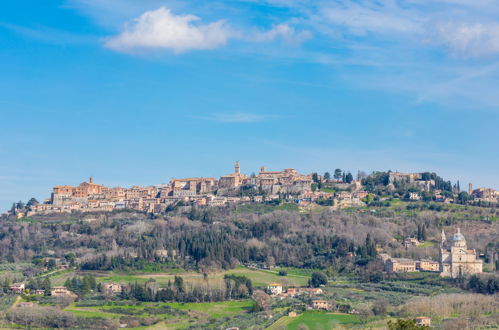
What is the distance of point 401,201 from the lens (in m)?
123

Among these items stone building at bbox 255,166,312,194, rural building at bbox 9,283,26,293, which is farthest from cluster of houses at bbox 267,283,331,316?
stone building at bbox 255,166,312,194

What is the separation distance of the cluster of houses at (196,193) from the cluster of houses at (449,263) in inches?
1355

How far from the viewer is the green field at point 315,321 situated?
66938 mm

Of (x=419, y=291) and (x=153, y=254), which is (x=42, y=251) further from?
(x=419, y=291)

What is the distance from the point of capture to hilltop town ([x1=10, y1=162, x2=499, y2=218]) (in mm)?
124812

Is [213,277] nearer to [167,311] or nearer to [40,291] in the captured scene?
[167,311]

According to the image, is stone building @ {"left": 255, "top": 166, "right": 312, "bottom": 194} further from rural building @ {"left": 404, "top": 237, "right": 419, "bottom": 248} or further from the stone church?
the stone church

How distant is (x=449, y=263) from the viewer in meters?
86.4

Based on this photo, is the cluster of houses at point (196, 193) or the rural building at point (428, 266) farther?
the cluster of houses at point (196, 193)

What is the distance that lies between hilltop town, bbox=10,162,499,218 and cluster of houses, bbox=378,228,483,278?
32651 mm

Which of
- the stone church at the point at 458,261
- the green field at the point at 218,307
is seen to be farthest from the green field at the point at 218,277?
the stone church at the point at 458,261

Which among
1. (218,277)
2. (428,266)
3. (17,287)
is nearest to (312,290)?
(218,277)

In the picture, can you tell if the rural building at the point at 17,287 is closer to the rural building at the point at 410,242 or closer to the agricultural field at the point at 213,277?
the agricultural field at the point at 213,277

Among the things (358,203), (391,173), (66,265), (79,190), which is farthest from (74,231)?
(391,173)
